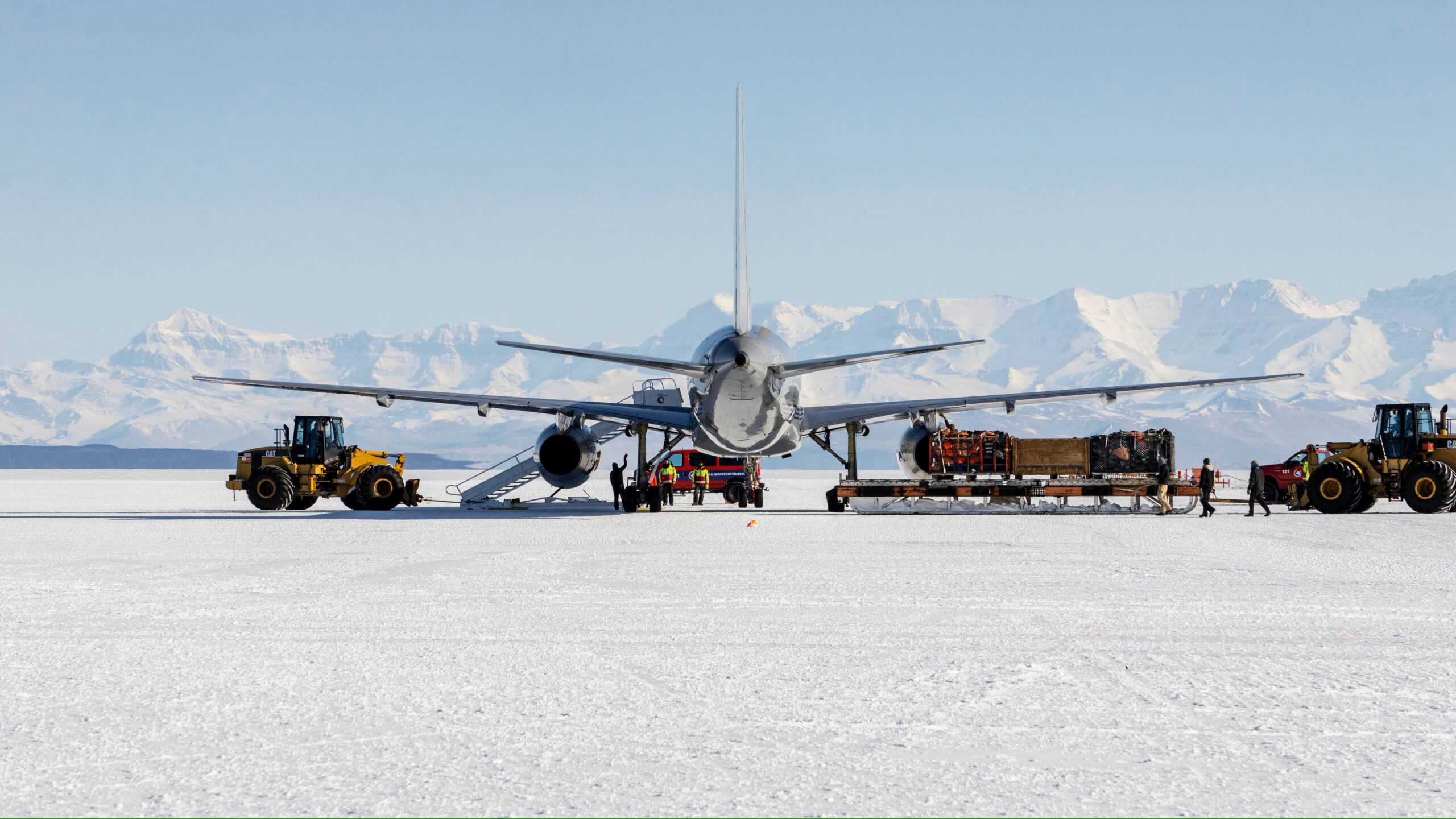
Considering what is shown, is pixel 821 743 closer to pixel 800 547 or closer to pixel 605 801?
pixel 605 801

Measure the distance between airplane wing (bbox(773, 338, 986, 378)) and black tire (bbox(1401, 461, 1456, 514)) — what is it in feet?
40.8

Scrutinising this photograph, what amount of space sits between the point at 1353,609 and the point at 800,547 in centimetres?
1049

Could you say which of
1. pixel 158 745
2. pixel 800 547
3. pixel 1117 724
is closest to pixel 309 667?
pixel 158 745

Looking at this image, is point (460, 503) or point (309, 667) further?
point (460, 503)

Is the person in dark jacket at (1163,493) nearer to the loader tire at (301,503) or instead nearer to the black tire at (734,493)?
the black tire at (734,493)

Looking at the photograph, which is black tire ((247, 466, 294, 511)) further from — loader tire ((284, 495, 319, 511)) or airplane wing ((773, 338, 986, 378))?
airplane wing ((773, 338, 986, 378))

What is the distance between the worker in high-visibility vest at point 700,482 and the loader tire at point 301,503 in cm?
1202

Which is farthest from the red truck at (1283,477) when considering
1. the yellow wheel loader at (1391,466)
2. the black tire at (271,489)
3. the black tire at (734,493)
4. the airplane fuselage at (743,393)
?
the black tire at (271,489)

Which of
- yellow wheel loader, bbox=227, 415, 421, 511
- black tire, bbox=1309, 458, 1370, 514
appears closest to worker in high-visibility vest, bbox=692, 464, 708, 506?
yellow wheel loader, bbox=227, 415, 421, 511

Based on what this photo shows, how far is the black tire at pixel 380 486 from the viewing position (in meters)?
37.4

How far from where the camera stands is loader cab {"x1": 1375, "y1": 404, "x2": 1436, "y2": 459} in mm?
34188

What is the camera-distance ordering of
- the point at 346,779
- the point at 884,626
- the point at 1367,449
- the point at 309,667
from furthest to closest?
the point at 1367,449, the point at 884,626, the point at 309,667, the point at 346,779

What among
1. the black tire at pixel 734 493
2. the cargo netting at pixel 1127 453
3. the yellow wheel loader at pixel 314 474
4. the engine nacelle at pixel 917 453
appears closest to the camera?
the cargo netting at pixel 1127 453

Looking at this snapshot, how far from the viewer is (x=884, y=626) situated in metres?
12.5
